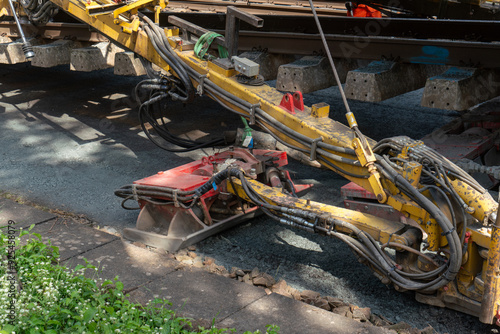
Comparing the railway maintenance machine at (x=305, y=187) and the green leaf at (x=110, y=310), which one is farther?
the railway maintenance machine at (x=305, y=187)

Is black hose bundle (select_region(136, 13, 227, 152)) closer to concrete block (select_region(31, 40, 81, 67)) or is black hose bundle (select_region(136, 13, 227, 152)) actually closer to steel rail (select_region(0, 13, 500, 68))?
steel rail (select_region(0, 13, 500, 68))

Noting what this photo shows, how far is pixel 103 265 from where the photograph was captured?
4.31 m

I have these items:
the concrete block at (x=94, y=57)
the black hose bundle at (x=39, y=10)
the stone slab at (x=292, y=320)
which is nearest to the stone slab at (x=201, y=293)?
the stone slab at (x=292, y=320)

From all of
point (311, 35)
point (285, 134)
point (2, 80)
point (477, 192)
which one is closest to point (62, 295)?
point (285, 134)

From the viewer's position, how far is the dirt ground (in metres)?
4.52

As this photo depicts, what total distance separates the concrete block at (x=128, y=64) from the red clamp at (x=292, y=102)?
319cm

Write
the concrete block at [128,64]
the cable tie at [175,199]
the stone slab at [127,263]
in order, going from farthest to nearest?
the concrete block at [128,64] → the cable tie at [175,199] → the stone slab at [127,263]

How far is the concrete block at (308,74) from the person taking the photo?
5930 mm

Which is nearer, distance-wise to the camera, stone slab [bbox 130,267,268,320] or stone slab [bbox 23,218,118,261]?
Result: stone slab [bbox 130,267,268,320]

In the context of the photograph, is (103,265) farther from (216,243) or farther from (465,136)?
(465,136)

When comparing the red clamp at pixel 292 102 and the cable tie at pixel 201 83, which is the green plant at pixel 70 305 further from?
the cable tie at pixel 201 83

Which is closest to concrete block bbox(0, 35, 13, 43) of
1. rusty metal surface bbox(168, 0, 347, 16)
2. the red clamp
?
rusty metal surface bbox(168, 0, 347, 16)

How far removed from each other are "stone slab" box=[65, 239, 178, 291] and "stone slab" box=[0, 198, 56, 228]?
2.70 ft

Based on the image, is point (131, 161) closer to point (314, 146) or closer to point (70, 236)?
point (70, 236)
